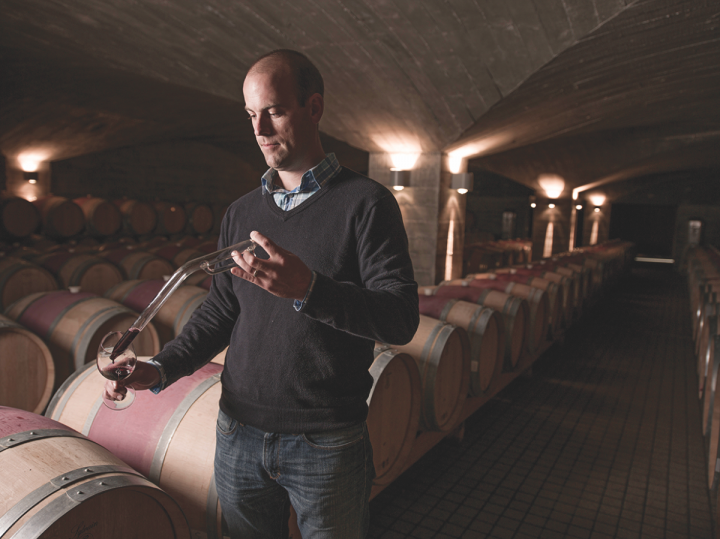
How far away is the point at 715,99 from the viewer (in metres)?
7.89

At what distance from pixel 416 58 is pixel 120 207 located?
632 cm

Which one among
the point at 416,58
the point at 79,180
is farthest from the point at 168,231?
the point at 416,58

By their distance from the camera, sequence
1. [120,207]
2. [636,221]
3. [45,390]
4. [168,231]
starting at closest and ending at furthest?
1. [45,390]
2. [120,207]
3. [168,231]
4. [636,221]

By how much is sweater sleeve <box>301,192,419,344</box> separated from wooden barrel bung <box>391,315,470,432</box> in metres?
1.81

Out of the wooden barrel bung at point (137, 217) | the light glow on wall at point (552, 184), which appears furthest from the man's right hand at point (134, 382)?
the light glow on wall at point (552, 184)

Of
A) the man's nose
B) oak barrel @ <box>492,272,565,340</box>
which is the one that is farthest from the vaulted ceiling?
the man's nose

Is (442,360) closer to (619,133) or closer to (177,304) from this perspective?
(177,304)

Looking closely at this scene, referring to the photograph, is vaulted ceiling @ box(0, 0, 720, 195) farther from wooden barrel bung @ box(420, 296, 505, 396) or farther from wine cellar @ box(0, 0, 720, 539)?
wooden barrel bung @ box(420, 296, 505, 396)

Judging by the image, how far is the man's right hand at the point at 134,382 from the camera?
4.02ft

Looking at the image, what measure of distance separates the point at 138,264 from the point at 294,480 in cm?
505

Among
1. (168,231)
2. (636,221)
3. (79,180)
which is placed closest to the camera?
(168,231)

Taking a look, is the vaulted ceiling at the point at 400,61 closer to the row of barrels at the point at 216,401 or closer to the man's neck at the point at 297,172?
the row of barrels at the point at 216,401

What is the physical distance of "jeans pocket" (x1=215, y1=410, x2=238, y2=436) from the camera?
1.28m

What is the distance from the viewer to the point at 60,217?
7.98 m
